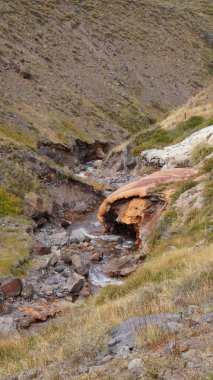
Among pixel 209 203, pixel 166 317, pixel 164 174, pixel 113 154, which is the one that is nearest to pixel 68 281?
pixel 209 203

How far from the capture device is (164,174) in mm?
21453

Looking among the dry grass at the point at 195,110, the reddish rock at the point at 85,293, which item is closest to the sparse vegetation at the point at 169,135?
the dry grass at the point at 195,110

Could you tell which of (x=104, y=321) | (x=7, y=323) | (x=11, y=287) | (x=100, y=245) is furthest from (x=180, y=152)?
(x=104, y=321)

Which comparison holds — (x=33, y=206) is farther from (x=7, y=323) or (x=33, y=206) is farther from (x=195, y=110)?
(x=195, y=110)

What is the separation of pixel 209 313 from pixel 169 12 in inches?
3237

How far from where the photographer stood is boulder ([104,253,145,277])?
54.3 ft

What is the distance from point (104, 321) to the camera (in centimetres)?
830

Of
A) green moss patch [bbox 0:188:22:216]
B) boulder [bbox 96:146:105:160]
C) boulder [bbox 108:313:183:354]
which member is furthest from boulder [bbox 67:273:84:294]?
boulder [bbox 96:146:105:160]

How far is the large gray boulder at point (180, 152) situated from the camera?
25672 millimetres

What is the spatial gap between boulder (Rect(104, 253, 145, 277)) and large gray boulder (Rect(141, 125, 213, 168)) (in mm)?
9265

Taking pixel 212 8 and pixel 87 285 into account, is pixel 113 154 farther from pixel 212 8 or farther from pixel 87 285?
pixel 212 8

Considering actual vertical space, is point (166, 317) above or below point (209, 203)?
above

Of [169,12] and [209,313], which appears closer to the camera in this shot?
[209,313]

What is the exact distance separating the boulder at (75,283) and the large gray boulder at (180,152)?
36.0 ft
